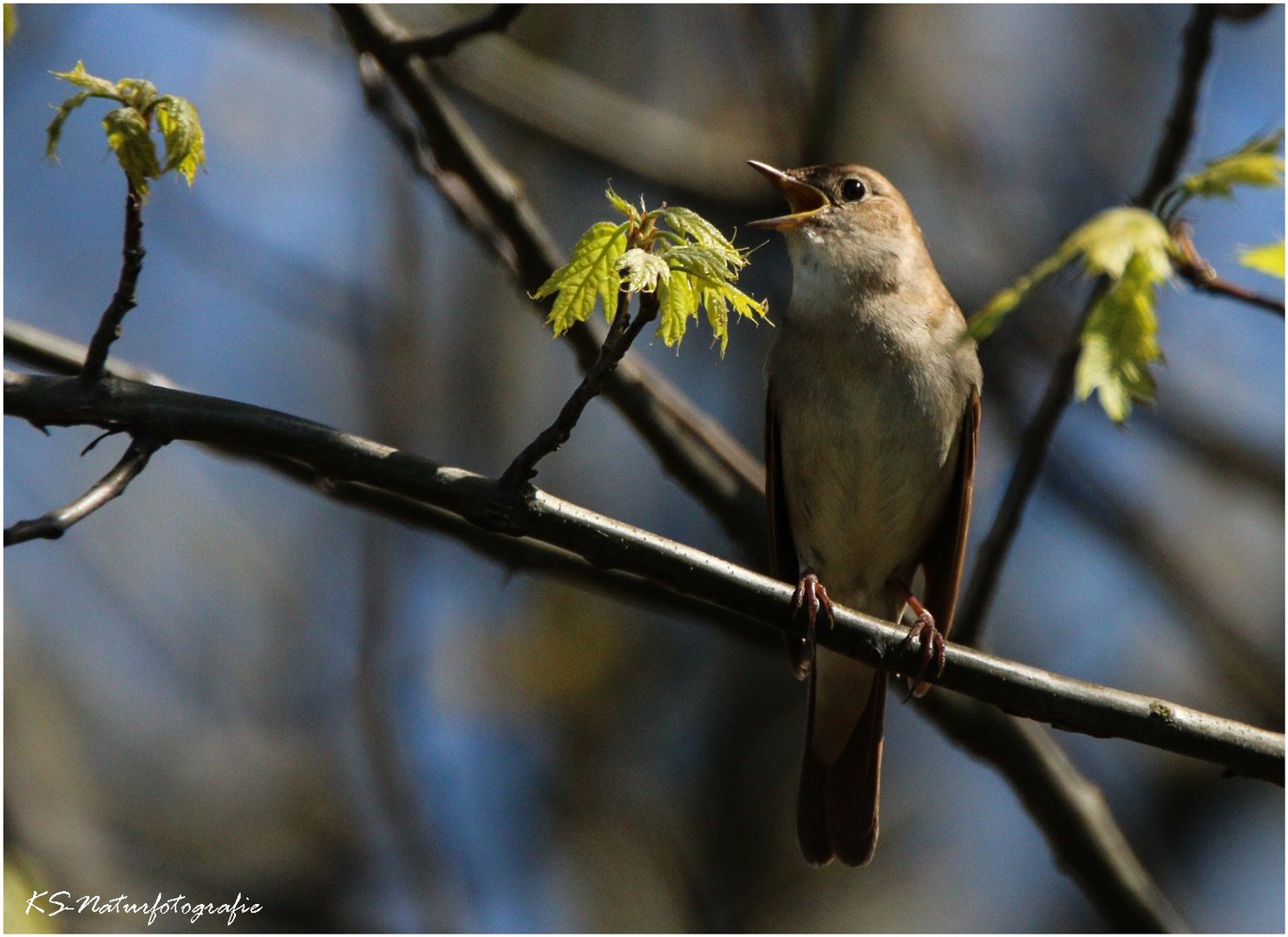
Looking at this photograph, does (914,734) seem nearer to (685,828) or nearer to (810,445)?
(685,828)

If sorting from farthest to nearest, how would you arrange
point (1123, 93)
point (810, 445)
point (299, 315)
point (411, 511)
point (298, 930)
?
point (1123, 93), point (299, 315), point (298, 930), point (810, 445), point (411, 511)

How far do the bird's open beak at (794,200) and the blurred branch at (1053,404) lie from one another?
112 cm

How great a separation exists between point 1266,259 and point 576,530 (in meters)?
1.55

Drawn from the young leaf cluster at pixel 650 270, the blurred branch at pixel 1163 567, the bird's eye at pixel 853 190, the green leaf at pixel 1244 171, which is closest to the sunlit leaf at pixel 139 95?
the young leaf cluster at pixel 650 270

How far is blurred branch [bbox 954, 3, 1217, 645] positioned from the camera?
362 cm

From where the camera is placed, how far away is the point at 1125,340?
2.26m

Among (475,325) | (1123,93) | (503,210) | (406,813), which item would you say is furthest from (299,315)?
(1123,93)

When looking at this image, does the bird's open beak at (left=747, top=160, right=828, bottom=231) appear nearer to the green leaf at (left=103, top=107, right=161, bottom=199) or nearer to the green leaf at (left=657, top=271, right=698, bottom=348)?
the green leaf at (left=657, top=271, right=698, bottom=348)

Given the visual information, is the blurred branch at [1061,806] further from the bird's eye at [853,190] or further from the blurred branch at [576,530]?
the bird's eye at [853,190]

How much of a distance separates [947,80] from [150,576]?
5995 millimetres

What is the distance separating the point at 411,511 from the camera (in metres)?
3.93

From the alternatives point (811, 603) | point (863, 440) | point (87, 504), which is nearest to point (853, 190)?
point (863, 440)

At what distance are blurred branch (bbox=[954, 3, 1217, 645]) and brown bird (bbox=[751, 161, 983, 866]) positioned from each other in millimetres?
199

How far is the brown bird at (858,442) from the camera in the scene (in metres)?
4.55
